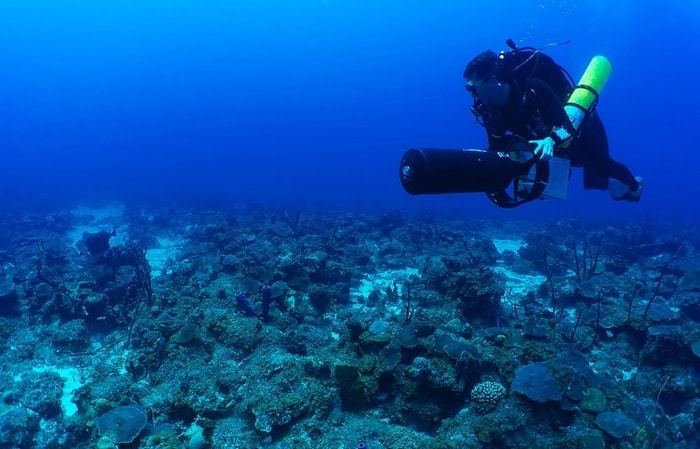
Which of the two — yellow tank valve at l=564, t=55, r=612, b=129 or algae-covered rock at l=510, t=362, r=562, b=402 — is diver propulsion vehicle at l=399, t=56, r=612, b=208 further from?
algae-covered rock at l=510, t=362, r=562, b=402

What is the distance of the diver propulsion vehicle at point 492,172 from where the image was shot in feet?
9.91

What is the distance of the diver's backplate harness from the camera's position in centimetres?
306

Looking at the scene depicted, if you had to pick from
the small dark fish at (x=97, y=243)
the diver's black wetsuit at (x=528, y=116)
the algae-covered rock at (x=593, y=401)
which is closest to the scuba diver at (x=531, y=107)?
the diver's black wetsuit at (x=528, y=116)

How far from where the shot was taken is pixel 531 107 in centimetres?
491

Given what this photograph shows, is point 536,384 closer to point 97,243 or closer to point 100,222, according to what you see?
point 97,243

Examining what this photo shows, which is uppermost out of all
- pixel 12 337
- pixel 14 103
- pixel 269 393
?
pixel 14 103

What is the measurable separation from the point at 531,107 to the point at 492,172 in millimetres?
2103

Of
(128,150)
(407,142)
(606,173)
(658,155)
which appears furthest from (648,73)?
(606,173)

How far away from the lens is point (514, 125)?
5.07m

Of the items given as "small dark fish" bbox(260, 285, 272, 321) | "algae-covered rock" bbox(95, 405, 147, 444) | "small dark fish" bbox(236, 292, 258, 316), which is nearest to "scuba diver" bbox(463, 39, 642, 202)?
"small dark fish" bbox(260, 285, 272, 321)

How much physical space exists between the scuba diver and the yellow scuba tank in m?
0.02

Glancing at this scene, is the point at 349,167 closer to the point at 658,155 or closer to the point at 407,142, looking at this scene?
the point at 407,142

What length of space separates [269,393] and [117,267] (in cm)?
875

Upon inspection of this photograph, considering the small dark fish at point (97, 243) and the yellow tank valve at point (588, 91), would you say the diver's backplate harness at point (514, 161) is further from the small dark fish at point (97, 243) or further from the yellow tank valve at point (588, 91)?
the small dark fish at point (97, 243)
